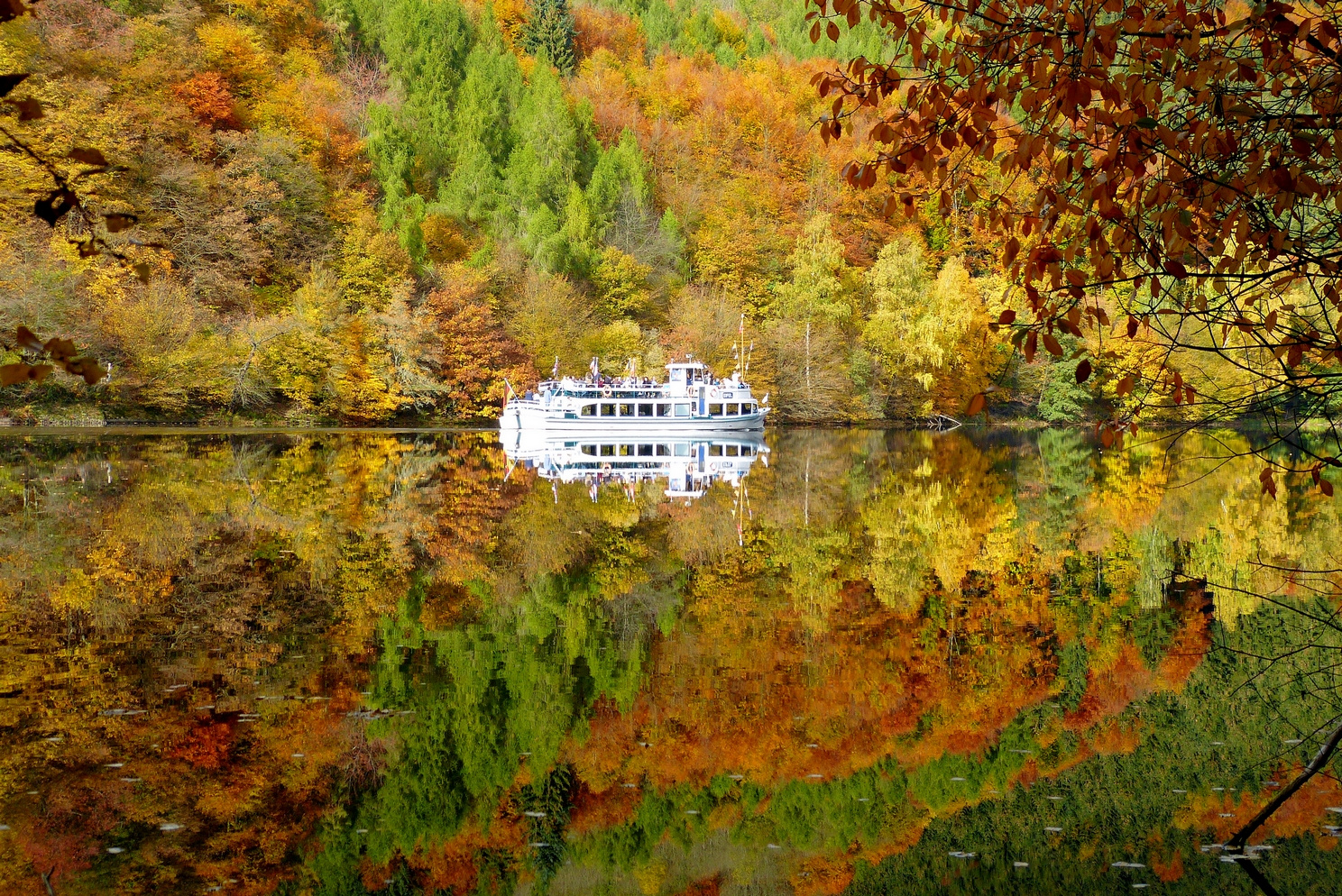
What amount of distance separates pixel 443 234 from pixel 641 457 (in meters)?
29.8

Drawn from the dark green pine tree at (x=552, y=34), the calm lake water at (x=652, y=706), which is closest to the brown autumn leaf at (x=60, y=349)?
the calm lake water at (x=652, y=706)

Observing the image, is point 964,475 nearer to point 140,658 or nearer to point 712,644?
point 712,644

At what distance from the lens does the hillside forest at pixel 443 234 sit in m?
48.4

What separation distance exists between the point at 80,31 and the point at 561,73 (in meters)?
35.9

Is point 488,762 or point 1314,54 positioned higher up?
point 1314,54

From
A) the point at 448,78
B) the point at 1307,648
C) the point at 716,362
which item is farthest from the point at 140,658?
the point at 448,78

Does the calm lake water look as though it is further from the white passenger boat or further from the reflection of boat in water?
the white passenger boat

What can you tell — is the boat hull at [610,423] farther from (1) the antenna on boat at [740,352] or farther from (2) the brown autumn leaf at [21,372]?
(2) the brown autumn leaf at [21,372]

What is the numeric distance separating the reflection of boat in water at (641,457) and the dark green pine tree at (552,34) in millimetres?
42867

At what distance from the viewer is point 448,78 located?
7775 cm

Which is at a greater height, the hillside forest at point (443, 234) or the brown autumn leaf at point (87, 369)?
the hillside forest at point (443, 234)

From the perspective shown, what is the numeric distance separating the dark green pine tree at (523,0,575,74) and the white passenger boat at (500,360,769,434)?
39.3 metres

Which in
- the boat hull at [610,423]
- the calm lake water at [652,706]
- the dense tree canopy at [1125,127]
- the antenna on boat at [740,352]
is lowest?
the calm lake water at [652,706]

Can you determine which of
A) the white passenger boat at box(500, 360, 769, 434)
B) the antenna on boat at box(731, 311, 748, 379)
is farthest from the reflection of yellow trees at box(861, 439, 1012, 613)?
the antenna on boat at box(731, 311, 748, 379)
